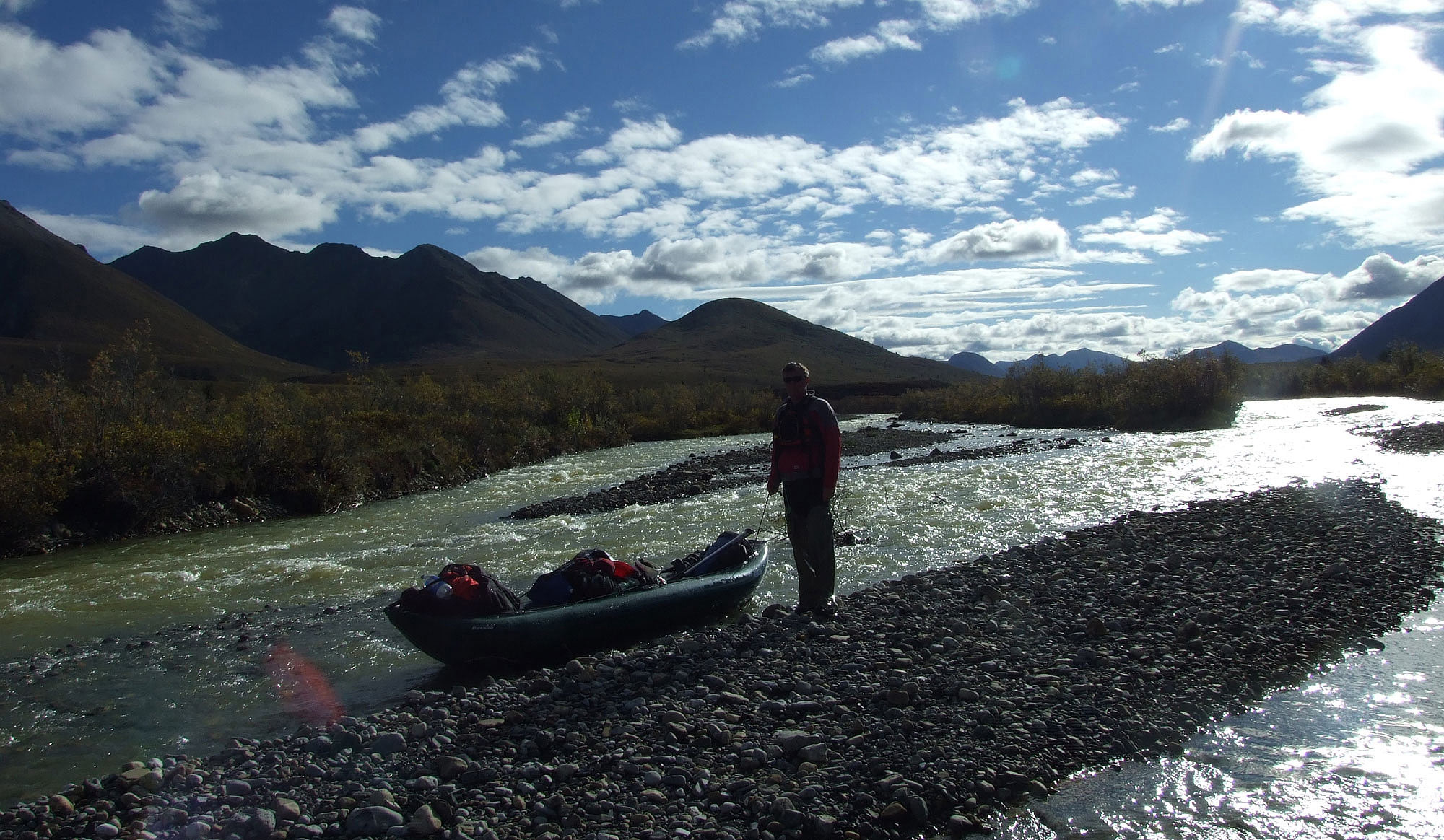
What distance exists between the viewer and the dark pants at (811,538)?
28.5 feet

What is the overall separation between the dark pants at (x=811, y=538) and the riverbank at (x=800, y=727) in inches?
15.0

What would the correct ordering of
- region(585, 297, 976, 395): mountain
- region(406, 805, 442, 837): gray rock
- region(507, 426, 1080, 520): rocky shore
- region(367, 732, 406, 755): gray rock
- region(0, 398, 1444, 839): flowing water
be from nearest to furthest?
region(406, 805, 442, 837): gray rock → region(0, 398, 1444, 839): flowing water → region(367, 732, 406, 755): gray rock → region(507, 426, 1080, 520): rocky shore → region(585, 297, 976, 395): mountain

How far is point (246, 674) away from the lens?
8805 millimetres

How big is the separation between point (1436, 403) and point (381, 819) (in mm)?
61853

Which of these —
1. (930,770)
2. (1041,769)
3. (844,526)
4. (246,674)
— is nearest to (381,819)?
(930,770)

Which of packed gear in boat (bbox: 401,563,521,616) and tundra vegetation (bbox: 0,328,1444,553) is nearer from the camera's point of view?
packed gear in boat (bbox: 401,563,521,616)

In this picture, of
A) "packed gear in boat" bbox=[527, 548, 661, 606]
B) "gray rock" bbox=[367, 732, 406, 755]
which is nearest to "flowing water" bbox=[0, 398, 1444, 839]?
"packed gear in boat" bbox=[527, 548, 661, 606]

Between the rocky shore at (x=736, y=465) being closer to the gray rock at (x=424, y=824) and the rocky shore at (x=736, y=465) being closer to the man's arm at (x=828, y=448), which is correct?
the man's arm at (x=828, y=448)

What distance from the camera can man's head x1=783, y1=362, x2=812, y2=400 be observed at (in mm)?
8344

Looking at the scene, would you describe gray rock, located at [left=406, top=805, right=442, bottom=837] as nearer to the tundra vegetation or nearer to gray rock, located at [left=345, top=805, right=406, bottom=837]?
gray rock, located at [left=345, top=805, right=406, bottom=837]

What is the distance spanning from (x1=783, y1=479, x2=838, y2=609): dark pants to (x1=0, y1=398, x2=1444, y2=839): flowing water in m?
2.17

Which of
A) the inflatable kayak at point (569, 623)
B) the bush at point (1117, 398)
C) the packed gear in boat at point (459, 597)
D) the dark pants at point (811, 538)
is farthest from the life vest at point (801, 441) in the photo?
the bush at point (1117, 398)

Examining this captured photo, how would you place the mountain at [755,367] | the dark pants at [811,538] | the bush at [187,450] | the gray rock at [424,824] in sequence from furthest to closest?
the mountain at [755,367] → the bush at [187,450] → the dark pants at [811,538] → the gray rock at [424,824]

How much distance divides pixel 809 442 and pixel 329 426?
66.2ft
